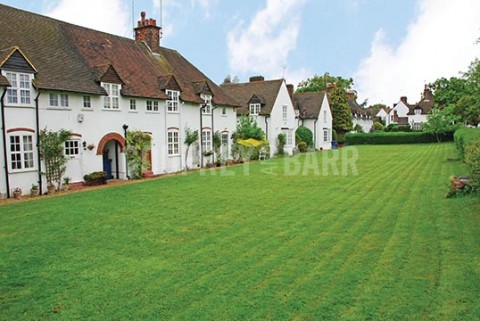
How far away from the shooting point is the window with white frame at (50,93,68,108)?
1839 centimetres

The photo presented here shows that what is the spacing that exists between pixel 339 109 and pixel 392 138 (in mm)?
8195

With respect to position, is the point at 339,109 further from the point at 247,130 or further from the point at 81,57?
the point at 81,57

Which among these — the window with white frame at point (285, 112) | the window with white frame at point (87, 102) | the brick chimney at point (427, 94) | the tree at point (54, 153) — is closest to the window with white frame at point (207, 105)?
the window with white frame at point (87, 102)

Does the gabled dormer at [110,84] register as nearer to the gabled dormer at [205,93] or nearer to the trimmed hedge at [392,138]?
the gabled dormer at [205,93]

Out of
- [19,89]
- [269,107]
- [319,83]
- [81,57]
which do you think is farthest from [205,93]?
[319,83]

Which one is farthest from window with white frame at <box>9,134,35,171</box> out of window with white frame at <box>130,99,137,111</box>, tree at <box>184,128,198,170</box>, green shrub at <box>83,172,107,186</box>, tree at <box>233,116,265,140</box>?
tree at <box>233,116,265,140</box>

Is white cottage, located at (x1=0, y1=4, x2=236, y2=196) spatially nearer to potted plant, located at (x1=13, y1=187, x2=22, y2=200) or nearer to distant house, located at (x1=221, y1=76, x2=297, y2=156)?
potted plant, located at (x1=13, y1=187, x2=22, y2=200)

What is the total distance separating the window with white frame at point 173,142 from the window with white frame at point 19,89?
947 centimetres

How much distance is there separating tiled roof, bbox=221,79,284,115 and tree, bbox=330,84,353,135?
1655 centimetres

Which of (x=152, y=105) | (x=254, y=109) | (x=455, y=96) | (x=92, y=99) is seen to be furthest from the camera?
(x=455, y=96)

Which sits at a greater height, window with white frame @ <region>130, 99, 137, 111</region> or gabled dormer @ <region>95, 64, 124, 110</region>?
gabled dormer @ <region>95, 64, 124, 110</region>

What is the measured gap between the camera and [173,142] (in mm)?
25938

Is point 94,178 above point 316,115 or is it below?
below

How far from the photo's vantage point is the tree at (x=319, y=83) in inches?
2793
